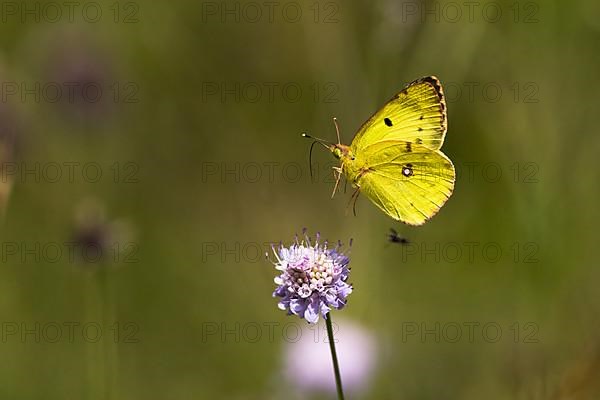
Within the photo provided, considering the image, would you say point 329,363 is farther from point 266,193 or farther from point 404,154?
point 266,193

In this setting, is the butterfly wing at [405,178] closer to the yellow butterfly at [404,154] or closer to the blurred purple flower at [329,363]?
the yellow butterfly at [404,154]

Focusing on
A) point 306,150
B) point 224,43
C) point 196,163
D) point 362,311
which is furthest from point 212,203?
point 362,311

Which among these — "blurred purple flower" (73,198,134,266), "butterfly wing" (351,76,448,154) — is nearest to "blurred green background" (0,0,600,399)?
"blurred purple flower" (73,198,134,266)

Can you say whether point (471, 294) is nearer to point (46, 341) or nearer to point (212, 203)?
point (212, 203)

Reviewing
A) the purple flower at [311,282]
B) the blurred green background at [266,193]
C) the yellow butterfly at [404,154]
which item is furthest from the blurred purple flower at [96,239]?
the purple flower at [311,282]

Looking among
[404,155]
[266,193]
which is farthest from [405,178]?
[266,193]

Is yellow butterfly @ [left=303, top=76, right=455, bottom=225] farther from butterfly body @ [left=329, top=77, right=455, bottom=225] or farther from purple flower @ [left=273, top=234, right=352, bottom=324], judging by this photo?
purple flower @ [left=273, top=234, right=352, bottom=324]

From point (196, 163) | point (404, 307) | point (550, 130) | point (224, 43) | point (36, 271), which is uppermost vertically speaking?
point (224, 43)
